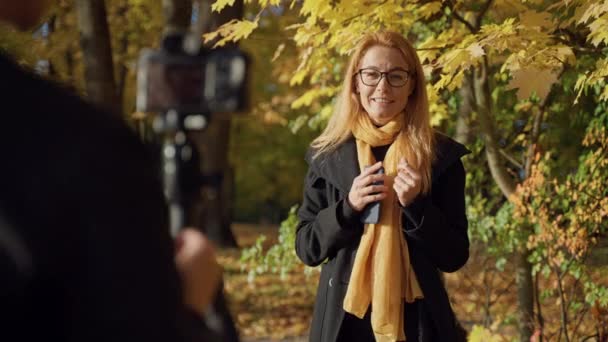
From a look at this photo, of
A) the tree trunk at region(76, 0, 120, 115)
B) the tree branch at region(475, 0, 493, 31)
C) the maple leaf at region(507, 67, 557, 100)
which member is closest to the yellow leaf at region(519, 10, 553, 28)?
the maple leaf at region(507, 67, 557, 100)

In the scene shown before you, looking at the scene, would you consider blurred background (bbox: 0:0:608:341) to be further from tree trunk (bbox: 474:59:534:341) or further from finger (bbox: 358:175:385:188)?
finger (bbox: 358:175:385:188)

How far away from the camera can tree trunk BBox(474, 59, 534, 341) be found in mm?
5410

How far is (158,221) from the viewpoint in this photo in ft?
4.41

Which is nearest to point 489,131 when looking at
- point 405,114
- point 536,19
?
point 536,19

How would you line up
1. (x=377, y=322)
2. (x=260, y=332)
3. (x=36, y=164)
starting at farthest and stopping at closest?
1. (x=260, y=332)
2. (x=377, y=322)
3. (x=36, y=164)

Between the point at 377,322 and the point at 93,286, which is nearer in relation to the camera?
the point at 93,286

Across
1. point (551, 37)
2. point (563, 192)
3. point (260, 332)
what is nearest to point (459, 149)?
point (551, 37)

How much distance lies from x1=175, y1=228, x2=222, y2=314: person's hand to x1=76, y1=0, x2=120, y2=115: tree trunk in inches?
257

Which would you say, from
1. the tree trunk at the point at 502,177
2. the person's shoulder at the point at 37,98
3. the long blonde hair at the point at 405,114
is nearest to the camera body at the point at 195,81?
the person's shoulder at the point at 37,98

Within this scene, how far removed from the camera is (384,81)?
3.27 m

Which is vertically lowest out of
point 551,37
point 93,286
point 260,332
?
point 260,332

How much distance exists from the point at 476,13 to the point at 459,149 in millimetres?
2142

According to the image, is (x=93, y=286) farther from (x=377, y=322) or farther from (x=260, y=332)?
(x=260, y=332)

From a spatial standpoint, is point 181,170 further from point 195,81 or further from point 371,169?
point 371,169
